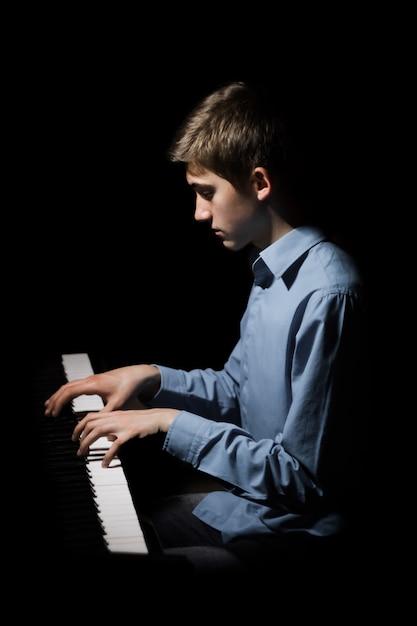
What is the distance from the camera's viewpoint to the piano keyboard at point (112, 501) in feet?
4.79

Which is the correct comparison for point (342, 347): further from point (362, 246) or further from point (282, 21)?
point (282, 21)

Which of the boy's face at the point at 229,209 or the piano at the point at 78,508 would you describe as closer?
the piano at the point at 78,508

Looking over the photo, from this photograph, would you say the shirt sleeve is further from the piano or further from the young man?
the piano

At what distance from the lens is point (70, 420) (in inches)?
73.1

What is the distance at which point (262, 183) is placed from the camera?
1824 millimetres

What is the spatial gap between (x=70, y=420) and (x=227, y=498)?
1.44 ft

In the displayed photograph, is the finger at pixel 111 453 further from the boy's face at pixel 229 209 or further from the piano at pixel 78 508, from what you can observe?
the boy's face at pixel 229 209

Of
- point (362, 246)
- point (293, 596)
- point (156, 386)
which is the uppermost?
point (362, 246)

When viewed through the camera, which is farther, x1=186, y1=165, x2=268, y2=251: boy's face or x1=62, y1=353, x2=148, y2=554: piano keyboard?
x1=186, y1=165, x2=268, y2=251: boy's face

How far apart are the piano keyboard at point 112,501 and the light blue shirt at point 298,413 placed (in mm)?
145

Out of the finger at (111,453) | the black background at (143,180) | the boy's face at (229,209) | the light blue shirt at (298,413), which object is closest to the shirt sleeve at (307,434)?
the light blue shirt at (298,413)

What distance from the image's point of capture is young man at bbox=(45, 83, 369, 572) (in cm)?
162

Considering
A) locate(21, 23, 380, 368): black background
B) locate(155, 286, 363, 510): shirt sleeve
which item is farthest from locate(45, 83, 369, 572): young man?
locate(21, 23, 380, 368): black background

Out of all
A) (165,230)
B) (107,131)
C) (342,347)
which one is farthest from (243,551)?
(107,131)
